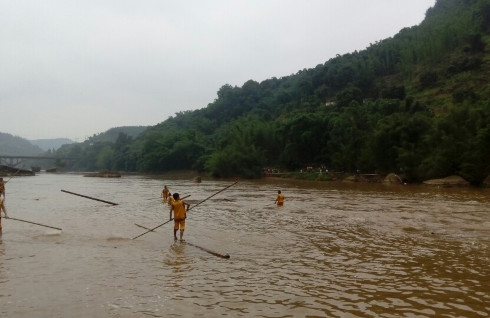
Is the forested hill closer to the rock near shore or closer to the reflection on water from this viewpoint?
the rock near shore

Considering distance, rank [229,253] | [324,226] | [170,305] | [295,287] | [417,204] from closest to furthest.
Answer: [170,305], [295,287], [229,253], [324,226], [417,204]

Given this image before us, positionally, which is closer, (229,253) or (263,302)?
(263,302)

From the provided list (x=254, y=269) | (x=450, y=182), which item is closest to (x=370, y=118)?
(x=450, y=182)

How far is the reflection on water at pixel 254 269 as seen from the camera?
8594 millimetres

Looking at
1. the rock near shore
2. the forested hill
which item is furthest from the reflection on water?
the forested hill

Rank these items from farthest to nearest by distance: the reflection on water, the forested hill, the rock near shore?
the forested hill → the rock near shore → the reflection on water

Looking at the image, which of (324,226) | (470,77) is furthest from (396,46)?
(324,226)

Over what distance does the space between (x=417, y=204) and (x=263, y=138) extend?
→ 60308 mm

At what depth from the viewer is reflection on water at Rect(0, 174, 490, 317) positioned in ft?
28.2

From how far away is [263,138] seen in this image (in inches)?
3504

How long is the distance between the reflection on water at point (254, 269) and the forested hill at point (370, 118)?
32181mm

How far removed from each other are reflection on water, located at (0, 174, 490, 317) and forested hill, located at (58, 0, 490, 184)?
A: 32.2m

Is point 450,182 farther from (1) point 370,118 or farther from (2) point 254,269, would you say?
(2) point 254,269

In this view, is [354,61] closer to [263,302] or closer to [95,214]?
[95,214]
